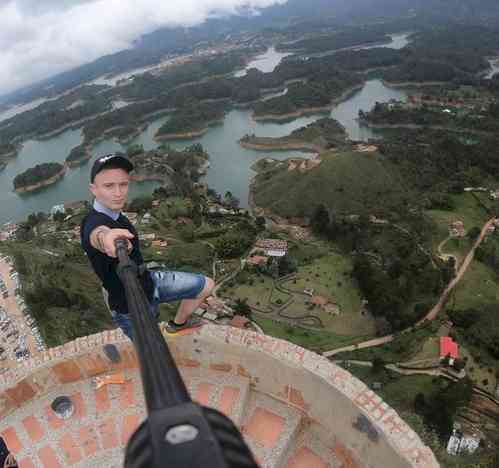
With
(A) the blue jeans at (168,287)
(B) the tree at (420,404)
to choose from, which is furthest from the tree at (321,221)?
(A) the blue jeans at (168,287)

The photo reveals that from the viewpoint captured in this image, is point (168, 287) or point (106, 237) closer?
point (106, 237)

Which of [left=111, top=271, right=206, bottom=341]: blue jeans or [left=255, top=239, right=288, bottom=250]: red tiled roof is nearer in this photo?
[left=111, top=271, right=206, bottom=341]: blue jeans

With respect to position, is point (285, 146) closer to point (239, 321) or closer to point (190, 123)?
point (190, 123)

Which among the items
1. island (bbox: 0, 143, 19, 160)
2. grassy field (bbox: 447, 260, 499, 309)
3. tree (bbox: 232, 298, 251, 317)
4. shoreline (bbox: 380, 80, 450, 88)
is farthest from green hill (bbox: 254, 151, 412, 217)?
island (bbox: 0, 143, 19, 160)

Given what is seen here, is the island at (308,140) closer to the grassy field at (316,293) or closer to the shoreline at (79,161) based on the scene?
the shoreline at (79,161)

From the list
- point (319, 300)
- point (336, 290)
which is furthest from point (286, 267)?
point (319, 300)

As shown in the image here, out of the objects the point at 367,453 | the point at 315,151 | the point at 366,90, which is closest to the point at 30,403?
the point at 367,453

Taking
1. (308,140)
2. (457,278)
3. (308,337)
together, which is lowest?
(457,278)

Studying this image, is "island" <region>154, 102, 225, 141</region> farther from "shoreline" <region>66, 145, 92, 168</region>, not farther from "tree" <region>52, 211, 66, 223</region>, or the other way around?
"tree" <region>52, 211, 66, 223</region>
